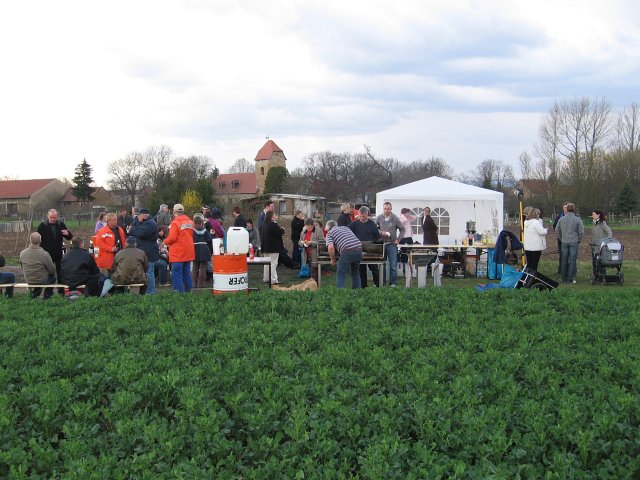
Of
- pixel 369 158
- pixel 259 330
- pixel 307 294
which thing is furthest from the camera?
pixel 369 158

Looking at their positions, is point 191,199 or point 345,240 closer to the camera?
point 345,240

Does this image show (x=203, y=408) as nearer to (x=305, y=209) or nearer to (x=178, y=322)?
(x=178, y=322)

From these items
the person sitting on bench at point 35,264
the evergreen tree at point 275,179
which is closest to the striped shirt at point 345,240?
the person sitting on bench at point 35,264

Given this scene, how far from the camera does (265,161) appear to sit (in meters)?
92.1

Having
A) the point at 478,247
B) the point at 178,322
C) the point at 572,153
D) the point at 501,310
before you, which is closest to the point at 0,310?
the point at 178,322

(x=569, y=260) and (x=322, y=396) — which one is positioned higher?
(x=569, y=260)

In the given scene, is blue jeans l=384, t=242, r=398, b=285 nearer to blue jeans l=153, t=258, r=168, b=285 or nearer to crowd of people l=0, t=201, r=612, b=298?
crowd of people l=0, t=201, r=612, b=298

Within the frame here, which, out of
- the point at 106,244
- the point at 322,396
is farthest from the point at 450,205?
the point at 322,396

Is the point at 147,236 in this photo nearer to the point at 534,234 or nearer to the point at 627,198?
the point at 534,234

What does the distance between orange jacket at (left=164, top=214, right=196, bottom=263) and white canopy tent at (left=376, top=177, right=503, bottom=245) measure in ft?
25.7

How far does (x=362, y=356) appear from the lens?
562 cm

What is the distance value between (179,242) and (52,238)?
294 cm

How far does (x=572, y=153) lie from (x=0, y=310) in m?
58.2

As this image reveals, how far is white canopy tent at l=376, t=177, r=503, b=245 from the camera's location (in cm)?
1886
